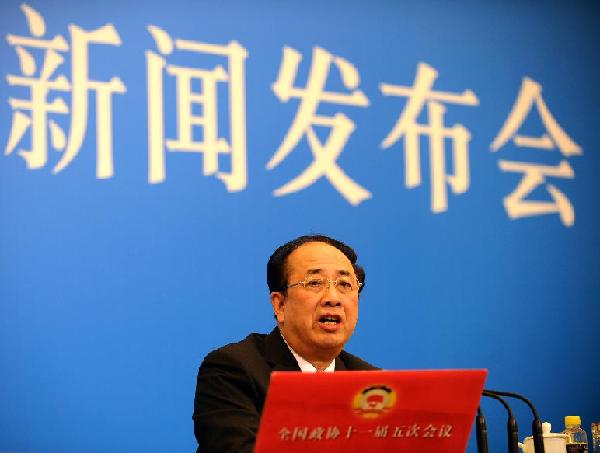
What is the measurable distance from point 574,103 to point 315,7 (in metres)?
1.22

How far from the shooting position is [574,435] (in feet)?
8.93

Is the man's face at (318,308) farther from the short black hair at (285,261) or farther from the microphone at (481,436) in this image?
the microphone at (481,436)

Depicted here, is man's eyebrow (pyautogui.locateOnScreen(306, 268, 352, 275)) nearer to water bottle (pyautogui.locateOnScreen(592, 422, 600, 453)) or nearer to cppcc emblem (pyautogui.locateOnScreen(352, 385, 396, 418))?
cppcc emblem (pyautogui.locateOnScreen(352, 385, 396, 418))

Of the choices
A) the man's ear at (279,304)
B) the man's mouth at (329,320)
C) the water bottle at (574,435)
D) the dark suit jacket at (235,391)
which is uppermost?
the man's ear at (279,304)

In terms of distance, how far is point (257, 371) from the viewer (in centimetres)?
211

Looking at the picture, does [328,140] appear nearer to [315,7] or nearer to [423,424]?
[315,7]

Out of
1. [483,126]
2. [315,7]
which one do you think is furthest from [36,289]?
[483,126]

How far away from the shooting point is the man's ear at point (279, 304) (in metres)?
2.34

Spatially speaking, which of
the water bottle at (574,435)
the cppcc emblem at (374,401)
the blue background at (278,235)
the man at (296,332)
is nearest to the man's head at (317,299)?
the man at (296,332)

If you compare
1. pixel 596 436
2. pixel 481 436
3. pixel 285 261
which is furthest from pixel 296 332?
pixel 596 436

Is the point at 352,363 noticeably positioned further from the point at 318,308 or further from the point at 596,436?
the point at 596,436

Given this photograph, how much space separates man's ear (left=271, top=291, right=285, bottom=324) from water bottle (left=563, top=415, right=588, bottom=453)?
0.75 meters

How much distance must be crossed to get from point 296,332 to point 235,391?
30cm

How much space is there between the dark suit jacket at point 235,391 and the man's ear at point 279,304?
40 mm
